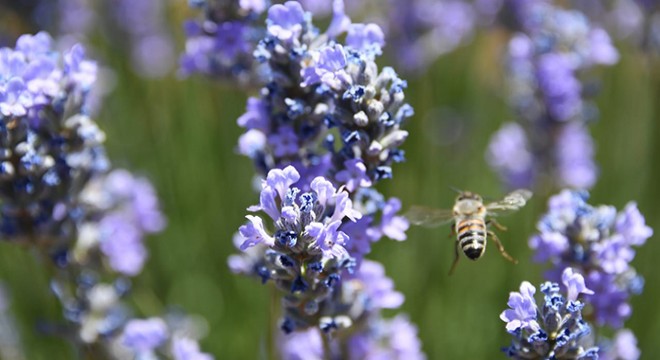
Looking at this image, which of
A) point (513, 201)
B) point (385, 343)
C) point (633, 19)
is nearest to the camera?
point (513, 201)

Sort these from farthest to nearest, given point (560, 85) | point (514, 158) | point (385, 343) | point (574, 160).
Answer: point (514, 158) → point (574, 160) → point (560, 85) → point (385, 343)

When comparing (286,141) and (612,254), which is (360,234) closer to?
(286,141)

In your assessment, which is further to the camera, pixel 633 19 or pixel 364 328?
pixel 633 19

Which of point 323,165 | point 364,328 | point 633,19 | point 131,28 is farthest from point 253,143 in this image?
point 131,28

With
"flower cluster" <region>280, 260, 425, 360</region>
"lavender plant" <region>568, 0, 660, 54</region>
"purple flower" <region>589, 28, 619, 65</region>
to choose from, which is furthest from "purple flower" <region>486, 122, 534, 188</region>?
"flower cluster" <region>280, 260, 425, 360</region>

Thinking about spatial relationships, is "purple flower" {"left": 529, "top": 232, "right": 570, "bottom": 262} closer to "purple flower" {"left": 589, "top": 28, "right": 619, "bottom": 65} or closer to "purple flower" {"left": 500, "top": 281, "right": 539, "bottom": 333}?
"purple flower" {"left": 500, "top": 281, "right": 539, "bottom": 333}

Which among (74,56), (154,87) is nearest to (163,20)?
(154,87)

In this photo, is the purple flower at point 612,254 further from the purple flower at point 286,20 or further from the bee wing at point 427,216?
the purple flower at point 286,20
